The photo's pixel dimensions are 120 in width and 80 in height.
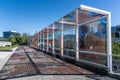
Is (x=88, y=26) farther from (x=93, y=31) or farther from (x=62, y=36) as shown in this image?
(x=62, y=36)

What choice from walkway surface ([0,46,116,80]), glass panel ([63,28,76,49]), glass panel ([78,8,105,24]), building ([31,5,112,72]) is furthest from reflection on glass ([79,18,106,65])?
glass panel ([63,28,76,49])

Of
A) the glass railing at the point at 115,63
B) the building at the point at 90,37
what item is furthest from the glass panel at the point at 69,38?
the glass railing at the point at 115,63

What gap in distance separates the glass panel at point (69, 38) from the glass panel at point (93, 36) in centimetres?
115

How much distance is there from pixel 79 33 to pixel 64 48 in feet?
10.9

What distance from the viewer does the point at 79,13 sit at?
416 inches

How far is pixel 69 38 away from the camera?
13.2 meters

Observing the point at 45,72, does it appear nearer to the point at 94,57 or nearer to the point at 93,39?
the point at 94,57

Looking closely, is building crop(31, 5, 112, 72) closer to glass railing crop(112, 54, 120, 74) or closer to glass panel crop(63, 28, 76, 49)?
glass panel crop(63, 28, 76, 49)

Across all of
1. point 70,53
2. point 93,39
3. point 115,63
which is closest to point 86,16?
point 93,39

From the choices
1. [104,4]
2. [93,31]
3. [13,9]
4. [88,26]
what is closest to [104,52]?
[93,31]

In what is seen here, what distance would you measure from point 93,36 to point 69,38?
12.5 ft

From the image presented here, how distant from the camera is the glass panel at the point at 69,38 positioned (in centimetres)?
1234

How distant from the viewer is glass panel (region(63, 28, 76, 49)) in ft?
40.5

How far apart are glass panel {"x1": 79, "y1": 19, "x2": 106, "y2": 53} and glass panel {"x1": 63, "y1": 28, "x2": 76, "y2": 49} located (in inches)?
45.2
